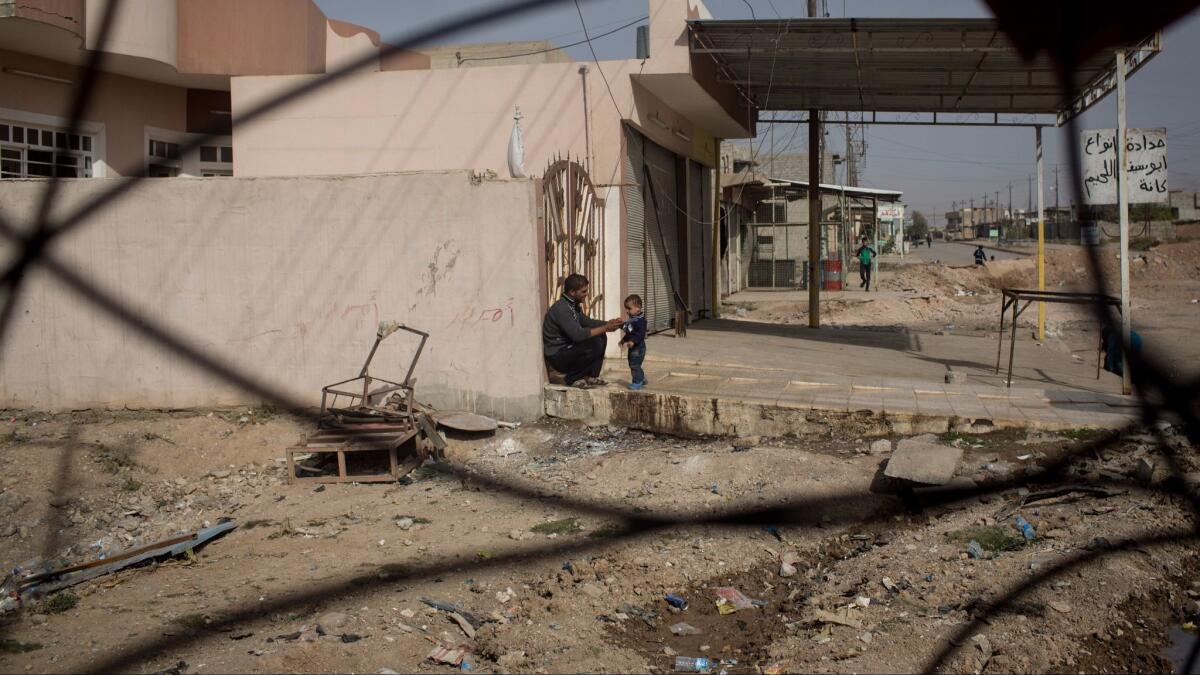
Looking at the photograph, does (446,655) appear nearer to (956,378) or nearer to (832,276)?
(956,378)

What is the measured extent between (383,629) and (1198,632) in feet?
11.7

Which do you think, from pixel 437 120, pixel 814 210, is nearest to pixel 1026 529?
pixel 437 120

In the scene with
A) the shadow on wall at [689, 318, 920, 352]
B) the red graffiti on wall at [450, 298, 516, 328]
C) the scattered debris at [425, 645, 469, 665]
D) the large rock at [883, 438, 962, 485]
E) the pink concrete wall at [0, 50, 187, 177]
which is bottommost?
the scattered debris at [425, 645, 469, 665]

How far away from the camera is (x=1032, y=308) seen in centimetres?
2183

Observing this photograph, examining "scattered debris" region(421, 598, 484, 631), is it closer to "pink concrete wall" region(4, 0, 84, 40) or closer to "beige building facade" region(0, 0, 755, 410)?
"beige building facade" region(0, 0, 755, 410)

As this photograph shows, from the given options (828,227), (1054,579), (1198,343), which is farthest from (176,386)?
(828,227)

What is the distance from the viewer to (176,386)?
8656mm

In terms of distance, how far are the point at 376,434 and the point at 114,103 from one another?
7.40 m

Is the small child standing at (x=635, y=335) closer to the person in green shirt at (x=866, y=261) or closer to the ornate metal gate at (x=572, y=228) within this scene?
the ornate metal gate at (x=572, y=228)

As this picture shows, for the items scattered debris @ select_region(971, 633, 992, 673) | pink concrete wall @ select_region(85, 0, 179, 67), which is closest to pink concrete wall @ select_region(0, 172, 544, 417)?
pink concrete wall @ select_region(85, 0, 179, 67)

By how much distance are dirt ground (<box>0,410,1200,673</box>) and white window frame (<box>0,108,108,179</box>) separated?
15.0 feet

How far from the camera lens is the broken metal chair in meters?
7.09

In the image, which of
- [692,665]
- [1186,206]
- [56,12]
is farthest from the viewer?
[1186,206]

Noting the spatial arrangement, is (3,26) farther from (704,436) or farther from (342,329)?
(704,436)
